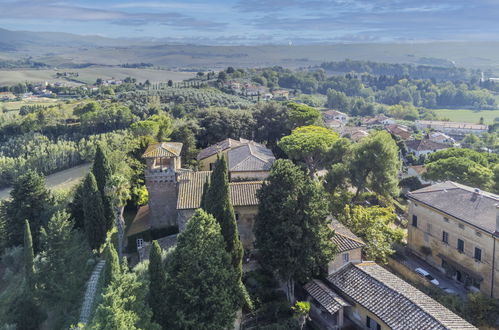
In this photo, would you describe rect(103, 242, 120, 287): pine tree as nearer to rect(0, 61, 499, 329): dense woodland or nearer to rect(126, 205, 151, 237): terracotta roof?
rect(0, 61, 499, 329): dense woodland

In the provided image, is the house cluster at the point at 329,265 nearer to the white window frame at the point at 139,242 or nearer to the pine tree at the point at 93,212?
the white window frame at the point at 139,242

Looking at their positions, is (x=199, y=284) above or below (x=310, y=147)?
below

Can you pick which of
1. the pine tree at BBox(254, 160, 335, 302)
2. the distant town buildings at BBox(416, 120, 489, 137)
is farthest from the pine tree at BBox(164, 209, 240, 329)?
the distant town buildings at BBox(416, 120, 489, 137)

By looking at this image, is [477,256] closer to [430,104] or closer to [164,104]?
[164,104]

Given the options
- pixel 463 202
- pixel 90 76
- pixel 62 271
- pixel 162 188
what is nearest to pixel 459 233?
pixel 463 202

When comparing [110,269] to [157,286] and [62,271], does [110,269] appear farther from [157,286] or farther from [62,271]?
[62,271]

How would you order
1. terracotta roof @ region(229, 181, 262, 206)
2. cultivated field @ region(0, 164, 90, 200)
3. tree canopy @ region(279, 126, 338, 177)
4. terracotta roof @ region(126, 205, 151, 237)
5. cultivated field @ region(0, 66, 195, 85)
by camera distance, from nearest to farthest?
terracotta roof @ region(229, 181, 262, 206), terracotta roof @ region(126, 205, 151, 237), tree canopy @ region(279, 126, 338, 177), cultivated field @ region(0, 164, 90, 200), cultivated field @ region(0, 66, 195, 85)
